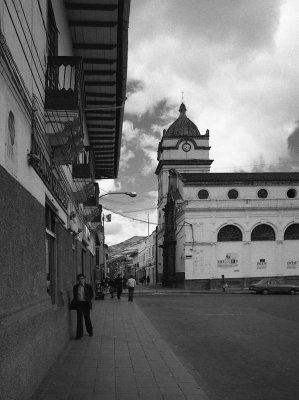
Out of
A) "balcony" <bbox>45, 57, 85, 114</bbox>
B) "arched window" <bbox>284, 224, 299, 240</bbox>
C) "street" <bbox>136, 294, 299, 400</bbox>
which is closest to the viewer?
"street" <bbox>136, 294, 299, 400</bbox>

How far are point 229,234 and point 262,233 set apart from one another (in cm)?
294

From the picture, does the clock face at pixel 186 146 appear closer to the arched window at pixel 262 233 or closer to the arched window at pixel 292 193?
the arched window at pixel 292 193

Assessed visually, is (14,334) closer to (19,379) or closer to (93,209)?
(19,379)

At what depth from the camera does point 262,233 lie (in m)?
49.3

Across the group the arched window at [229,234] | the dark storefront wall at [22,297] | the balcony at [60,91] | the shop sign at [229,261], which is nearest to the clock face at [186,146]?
the arched window at [229,234]

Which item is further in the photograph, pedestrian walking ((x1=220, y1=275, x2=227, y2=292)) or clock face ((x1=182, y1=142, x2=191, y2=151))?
clock face ((x1=182, y1=142, x2=191, y2=151))

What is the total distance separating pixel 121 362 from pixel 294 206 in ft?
138

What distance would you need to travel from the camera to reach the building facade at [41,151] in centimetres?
559

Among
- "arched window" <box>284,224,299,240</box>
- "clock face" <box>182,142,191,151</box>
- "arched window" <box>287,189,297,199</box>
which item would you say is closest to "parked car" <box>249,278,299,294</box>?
"arched window" <box>284,224,299,240</box>

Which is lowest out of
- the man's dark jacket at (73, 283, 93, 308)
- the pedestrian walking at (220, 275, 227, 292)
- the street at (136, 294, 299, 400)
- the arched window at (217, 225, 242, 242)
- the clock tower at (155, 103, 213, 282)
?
the pedestrian walking at (220, 275, 227, 292)

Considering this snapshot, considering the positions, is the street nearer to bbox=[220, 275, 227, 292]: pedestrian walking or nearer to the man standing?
the man standing

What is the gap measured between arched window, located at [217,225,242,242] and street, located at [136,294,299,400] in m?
28.5

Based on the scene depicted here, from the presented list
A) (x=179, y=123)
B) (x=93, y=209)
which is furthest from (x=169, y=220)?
(x=93, y=209)

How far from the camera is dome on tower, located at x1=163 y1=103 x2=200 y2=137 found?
7006cm
